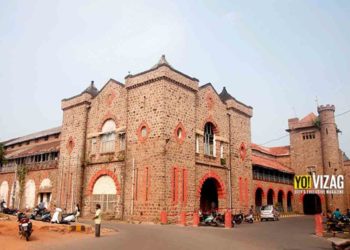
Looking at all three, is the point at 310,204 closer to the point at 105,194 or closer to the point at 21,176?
the point at 105,194

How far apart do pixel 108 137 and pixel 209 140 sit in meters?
7.69

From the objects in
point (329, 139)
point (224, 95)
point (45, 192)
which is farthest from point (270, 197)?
Answer: point (45, 192)

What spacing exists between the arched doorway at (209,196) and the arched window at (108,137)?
785 cm

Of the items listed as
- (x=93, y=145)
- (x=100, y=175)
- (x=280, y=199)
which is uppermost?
(x=93, y=145)

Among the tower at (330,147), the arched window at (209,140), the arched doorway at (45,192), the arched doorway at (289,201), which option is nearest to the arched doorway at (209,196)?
the arched window at (209,140)

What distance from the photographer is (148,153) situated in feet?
73.4

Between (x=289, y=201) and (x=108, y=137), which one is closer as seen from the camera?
(x=108, y=137)

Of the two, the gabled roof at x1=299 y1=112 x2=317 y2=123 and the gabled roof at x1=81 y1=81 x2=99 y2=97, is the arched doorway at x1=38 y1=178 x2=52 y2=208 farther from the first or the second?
the gabled roof at x1=299 y1=112 x2=317 y2=123

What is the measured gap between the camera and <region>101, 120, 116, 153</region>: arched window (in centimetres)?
2548

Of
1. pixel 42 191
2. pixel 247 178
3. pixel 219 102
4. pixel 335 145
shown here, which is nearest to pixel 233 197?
pixel 247 178

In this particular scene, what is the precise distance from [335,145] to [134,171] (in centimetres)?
2916

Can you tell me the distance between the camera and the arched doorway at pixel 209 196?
26888 millimetres

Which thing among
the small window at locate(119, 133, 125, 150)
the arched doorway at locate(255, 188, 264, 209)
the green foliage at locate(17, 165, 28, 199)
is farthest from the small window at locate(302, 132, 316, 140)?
the green foliage at locate(17, 165, 28, 199)

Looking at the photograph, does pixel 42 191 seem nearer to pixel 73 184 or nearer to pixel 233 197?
pixel 73 184
